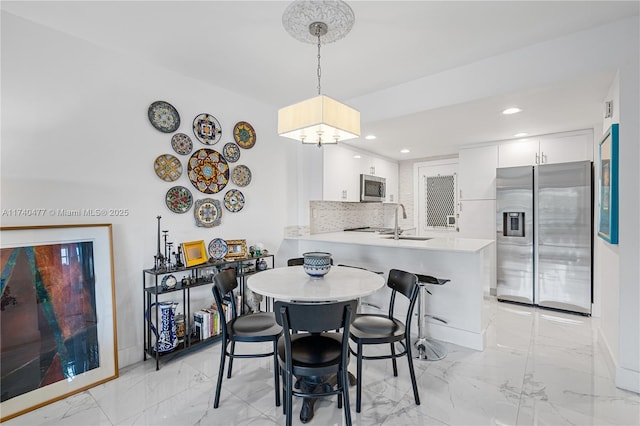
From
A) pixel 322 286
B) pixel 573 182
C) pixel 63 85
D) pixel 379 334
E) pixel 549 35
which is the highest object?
pixel 549 35

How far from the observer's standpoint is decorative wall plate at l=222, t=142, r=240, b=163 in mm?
3256

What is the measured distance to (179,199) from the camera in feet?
9.37

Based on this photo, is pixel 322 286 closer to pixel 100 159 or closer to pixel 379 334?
pixel 379 334

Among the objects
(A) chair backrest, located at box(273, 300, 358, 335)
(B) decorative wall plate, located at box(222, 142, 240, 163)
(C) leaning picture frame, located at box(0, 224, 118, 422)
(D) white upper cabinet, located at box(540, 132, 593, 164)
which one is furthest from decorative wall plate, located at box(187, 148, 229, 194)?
(D) white upper cabinet, located at box(540, 132, 593, 164)

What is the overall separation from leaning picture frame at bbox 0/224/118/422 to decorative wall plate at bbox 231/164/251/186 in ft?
4.35

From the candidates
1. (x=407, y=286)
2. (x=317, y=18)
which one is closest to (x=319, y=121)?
(x=317, y=18)

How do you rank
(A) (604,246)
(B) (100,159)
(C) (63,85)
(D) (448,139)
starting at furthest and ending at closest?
(D) (448,139) < (A) (604,246) < (B) (100,159) < (C) (63,85)

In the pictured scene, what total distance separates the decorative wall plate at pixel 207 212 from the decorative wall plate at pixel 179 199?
94 mm

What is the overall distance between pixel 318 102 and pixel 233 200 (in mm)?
1826

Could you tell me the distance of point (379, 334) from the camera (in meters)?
1.92

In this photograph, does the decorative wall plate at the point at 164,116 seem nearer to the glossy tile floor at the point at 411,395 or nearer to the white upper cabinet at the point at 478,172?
the glossy tile floor at the point at 411,395

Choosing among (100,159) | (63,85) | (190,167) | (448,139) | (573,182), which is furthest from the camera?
(448,139)

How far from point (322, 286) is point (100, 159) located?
2.02 m

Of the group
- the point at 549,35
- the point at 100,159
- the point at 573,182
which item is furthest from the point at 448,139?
the point at 100,159
